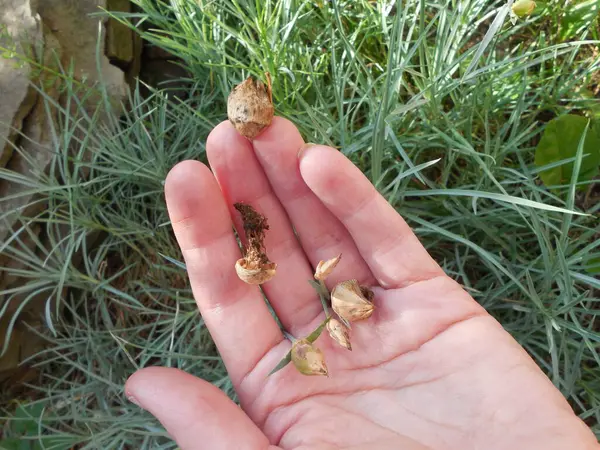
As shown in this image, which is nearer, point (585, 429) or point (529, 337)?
point (585, 429)

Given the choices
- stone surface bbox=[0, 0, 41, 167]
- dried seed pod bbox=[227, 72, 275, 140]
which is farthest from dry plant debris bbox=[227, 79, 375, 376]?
stone surface bbox=[0, 0, 41, 167]

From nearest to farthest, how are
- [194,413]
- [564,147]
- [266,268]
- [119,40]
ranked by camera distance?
1. [194,413]
2. [266,268]
3. [564,147]
4. [119,40]

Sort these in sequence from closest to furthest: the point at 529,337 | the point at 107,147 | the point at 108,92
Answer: the point at 529,337 → the point at 107,147 → the point at 108,92

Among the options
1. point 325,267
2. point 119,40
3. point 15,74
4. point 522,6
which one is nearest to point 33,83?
point 15,74

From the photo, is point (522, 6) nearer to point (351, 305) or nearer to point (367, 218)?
point (367, 218)

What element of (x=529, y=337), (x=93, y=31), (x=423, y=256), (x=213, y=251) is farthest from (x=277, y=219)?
(x=93, y=31)

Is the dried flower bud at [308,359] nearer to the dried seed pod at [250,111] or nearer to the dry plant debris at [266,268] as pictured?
the dry plant debris at [266,268]

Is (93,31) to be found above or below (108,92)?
above

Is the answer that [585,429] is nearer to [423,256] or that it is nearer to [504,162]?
[423,256]
